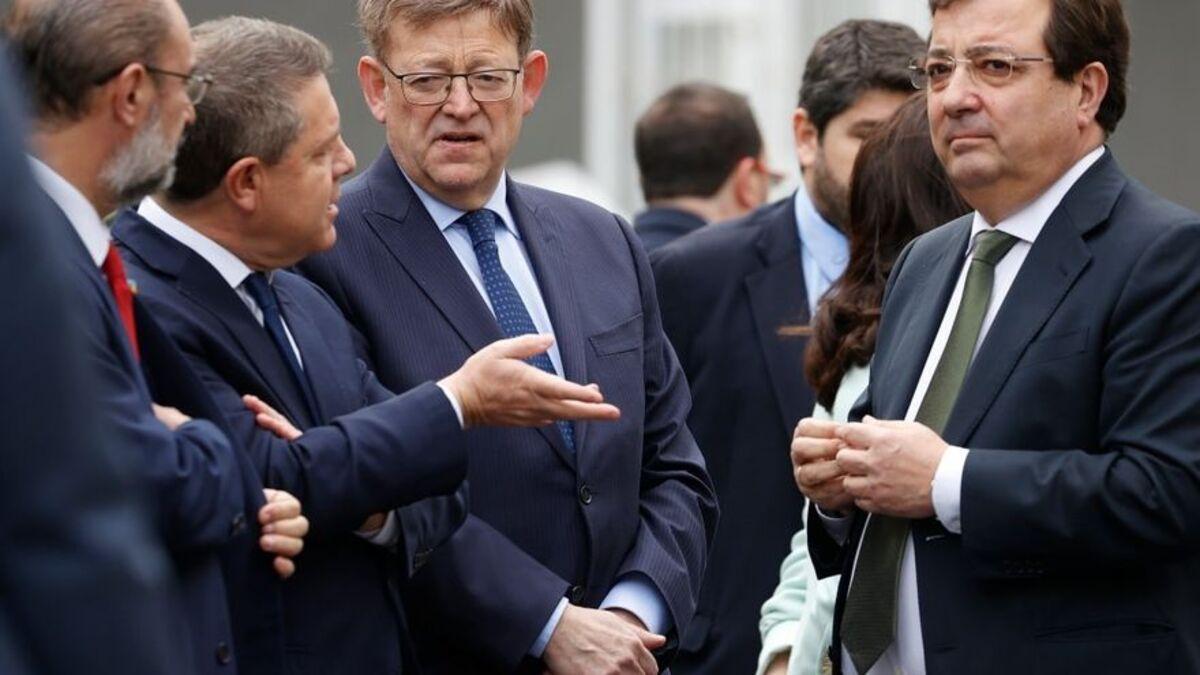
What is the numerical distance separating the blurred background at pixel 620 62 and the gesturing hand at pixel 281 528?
8088 millimetres

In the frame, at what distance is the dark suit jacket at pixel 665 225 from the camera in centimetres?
742

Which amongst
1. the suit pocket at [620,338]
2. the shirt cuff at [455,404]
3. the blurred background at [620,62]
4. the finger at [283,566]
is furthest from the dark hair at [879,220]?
the blurred background at [620,62]

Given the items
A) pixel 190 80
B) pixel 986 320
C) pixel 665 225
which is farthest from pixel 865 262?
pixel 665 225

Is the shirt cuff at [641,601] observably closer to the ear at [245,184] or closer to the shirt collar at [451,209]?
the shirt collar at [451,209]

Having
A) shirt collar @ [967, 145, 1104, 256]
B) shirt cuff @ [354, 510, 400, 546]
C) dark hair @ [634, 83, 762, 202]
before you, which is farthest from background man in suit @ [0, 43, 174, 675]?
dark hair @ [634, 83, 762, 202]

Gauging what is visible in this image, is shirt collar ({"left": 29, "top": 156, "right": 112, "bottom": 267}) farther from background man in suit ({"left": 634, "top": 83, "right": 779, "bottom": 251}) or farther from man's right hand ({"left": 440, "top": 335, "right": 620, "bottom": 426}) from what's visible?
background man in suit ({"left": 634, "top": 83, "right": 779, "bottom": 251})

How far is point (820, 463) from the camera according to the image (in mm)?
3877

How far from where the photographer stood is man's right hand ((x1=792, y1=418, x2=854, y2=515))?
385cm

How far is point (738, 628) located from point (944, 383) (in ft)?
5.52

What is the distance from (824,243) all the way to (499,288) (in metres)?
1.61

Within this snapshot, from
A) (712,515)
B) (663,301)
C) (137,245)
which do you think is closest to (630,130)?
(663,301)

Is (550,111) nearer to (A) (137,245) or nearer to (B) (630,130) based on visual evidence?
(B) (630,130)

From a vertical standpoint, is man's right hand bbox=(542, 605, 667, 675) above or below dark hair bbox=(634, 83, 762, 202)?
above

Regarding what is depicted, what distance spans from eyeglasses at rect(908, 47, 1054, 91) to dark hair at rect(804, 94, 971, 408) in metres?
0.63
